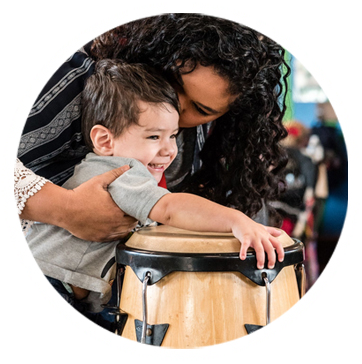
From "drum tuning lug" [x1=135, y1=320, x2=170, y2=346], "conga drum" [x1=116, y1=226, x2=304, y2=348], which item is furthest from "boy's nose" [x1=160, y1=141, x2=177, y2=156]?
"drum tuning lug" [x1=135, y1=320, x2=170, y2=346]

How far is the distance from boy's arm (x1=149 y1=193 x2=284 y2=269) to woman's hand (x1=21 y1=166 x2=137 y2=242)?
88 mm

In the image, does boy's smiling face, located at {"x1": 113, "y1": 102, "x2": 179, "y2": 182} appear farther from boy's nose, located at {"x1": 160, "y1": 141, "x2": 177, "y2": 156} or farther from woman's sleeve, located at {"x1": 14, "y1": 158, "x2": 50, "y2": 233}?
woman's sleeve, located at {"x1": 14, "y1": 158, "x2": 50, "y2": 233}

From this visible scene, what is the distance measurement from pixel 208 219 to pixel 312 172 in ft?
0.76

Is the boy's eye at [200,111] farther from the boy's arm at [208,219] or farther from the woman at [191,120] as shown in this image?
the boy's arm at [208,219]

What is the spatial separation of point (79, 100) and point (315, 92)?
0.43 metres

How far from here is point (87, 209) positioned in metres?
0.80

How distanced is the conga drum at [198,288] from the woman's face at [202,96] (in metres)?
0.21

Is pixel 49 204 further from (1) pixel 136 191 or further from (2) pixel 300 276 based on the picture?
(2) pixel 300 276

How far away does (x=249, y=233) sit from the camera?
28.6 inches

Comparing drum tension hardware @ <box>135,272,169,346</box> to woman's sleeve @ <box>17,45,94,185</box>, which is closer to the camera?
drum tension hardware @ <box>135,272,169,346</box>

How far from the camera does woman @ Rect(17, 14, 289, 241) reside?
2.62 feet

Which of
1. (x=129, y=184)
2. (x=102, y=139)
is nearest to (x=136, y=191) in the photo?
(x=129, y=184)

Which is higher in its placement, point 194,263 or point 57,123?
point 57,123

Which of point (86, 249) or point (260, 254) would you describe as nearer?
point (260, 254)
